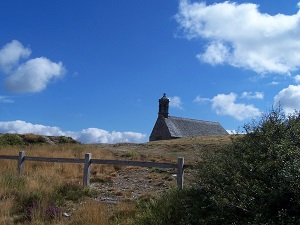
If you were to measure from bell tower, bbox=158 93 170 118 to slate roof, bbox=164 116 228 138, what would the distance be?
4.08ft

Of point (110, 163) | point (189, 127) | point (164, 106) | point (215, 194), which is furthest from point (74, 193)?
point (164, 106)

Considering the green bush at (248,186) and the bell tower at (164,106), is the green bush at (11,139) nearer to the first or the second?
the green bush at (248,186)

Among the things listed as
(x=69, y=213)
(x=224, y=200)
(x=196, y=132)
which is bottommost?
(x=69, y=213)

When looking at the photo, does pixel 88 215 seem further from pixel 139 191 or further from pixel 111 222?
pixel 139 191

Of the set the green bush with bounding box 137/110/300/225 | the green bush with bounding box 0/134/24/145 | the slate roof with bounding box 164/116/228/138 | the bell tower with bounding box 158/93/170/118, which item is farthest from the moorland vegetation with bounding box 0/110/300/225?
the bell tower with bounding box 158/93/170/118

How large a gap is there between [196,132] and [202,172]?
205ft

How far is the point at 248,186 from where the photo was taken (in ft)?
18.3

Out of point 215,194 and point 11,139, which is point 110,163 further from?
point 11,139

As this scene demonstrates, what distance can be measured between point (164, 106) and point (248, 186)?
217ft

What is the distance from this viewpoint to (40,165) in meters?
15.3

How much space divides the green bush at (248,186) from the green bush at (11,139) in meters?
21.0

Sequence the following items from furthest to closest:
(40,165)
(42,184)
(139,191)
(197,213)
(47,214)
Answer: (40,165) < (139,191) < (42,184) < (47,214) < (197,213)

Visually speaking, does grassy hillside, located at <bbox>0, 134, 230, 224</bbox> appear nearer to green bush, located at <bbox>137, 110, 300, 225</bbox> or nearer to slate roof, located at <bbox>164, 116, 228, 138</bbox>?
green bush, located at <bbox>137, 110, 300, 225</bbox>

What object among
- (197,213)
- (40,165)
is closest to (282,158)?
(197,213)
